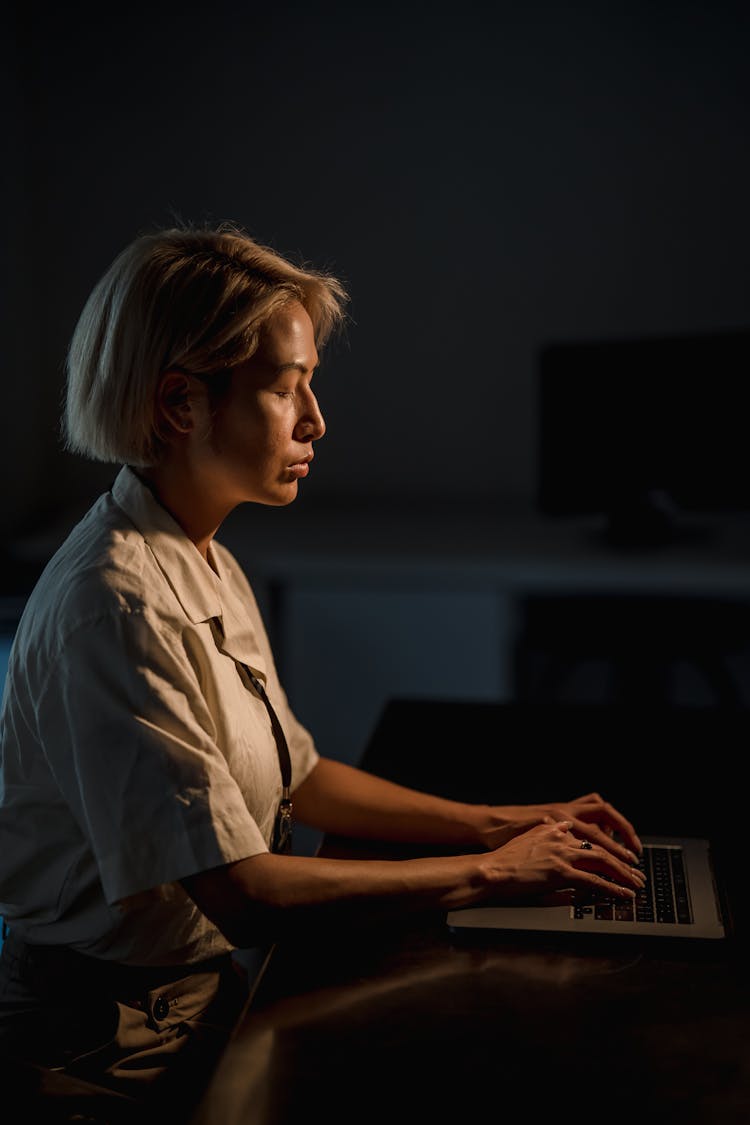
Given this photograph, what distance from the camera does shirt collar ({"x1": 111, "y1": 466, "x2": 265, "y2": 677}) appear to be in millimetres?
1198

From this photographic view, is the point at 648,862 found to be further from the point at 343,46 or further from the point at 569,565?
the point at 343,46

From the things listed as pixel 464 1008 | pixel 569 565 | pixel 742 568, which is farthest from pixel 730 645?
pixel 464 1008

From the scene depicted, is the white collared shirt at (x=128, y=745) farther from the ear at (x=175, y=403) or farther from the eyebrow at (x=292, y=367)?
the eyebrow at (x=292, y=367)

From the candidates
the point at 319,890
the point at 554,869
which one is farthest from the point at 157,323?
the point at 554,869

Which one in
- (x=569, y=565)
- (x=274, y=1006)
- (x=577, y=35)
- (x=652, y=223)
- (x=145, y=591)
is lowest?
(x=569, y=565)

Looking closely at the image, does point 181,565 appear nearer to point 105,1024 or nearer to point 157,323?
point 157,323

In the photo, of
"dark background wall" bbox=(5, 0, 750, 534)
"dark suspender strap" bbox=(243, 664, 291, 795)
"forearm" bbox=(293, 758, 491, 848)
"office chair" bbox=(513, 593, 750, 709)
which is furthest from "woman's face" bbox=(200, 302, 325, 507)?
"dark background wall" bbox=(5, 0, 750, 534)

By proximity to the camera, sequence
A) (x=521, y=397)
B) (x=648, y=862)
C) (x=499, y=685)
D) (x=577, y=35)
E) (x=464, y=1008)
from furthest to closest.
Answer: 1. (x=521, y=397)
2. (x=577, y=35)
3. (x=499, y=685)
4. (x=648, y=862)
5. (x=464, y=1008)

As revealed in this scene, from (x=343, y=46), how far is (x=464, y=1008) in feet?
9.80

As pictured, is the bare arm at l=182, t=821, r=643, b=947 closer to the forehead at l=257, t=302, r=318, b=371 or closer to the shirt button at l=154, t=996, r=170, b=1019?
the shirt button at l=154, t=996, r=170, b=1019

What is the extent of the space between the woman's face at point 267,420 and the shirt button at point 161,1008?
1.84 ft

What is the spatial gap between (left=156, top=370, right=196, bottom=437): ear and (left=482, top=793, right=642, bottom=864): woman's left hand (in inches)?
23.4

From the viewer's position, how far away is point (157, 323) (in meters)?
1.17

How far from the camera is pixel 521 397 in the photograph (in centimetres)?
334
